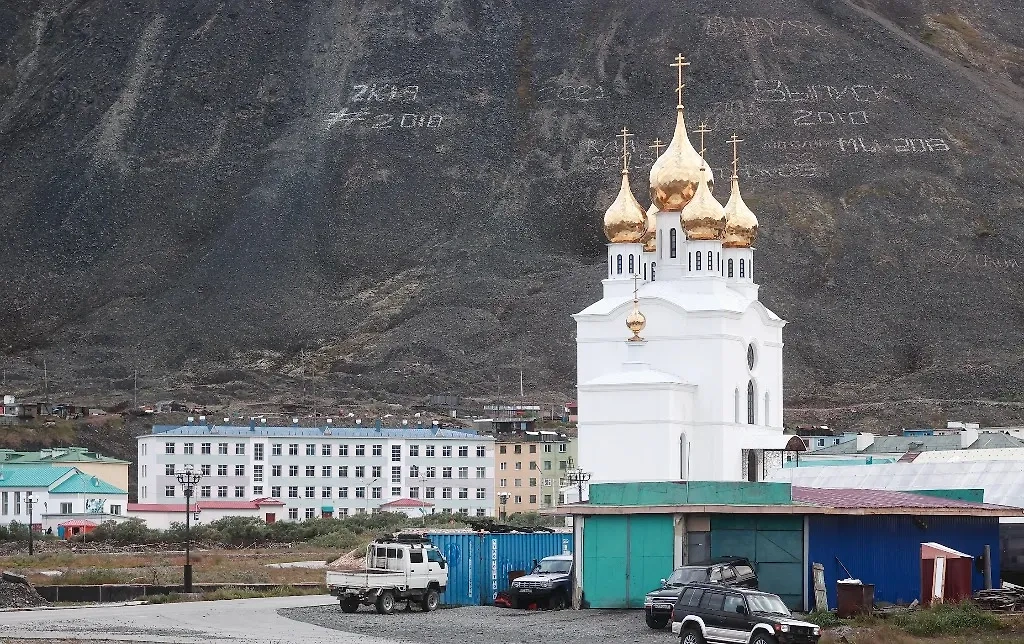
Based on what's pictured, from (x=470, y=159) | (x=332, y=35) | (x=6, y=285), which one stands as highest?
(x=332, y=35)

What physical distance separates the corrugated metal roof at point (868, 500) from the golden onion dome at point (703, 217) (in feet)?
86.0

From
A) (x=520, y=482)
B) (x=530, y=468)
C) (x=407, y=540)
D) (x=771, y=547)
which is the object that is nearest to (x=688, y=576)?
(x=771, y=547)

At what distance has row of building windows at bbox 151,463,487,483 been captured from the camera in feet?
309

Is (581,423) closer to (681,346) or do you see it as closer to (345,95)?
(681,346)

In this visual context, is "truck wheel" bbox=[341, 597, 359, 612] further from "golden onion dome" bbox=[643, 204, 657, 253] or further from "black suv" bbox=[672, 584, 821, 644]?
"golden onion dome" bbox=[643, 204, 657, 253]

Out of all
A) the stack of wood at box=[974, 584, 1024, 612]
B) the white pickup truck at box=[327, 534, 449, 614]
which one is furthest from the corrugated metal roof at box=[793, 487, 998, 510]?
the white pickup truck at box=[327, 534, 449, 614]

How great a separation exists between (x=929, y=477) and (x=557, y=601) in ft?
55.0

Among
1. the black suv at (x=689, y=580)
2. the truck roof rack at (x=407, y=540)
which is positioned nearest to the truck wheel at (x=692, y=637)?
the black suv at (x=689, y=580)

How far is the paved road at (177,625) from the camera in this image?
1303 inches

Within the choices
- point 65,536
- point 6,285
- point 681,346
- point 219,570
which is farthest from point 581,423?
point 6,285

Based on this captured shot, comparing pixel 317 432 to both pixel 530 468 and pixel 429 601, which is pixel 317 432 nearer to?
pixel 530 468

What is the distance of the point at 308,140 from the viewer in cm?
17950

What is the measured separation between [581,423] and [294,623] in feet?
91.6

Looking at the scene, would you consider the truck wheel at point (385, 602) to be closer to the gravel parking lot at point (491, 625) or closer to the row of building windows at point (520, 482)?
the gravel parking lot at point (491, 625)
